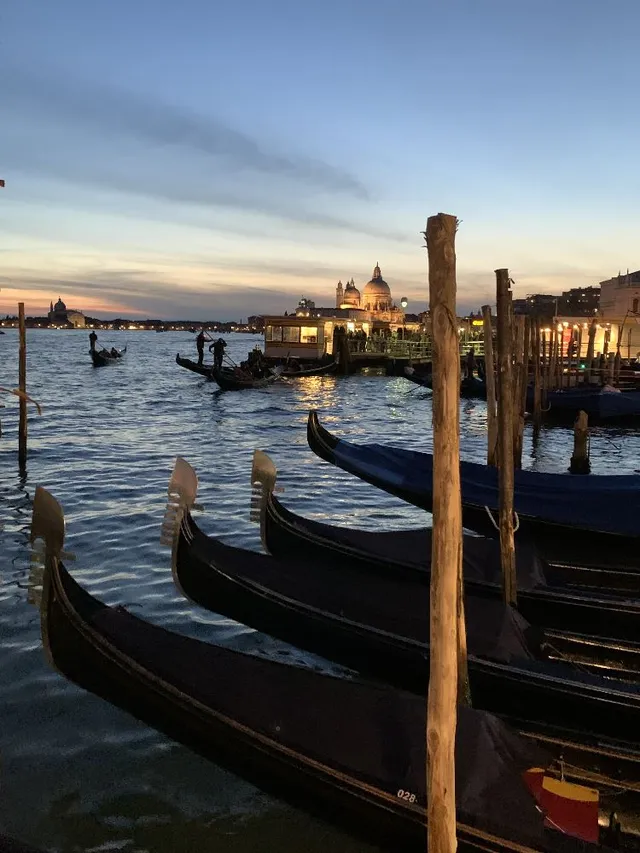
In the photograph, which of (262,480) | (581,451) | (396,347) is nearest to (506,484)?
(262,480)

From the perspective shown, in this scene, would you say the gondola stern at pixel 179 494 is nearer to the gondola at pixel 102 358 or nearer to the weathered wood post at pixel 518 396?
the weathered wood post at pixel 518 396

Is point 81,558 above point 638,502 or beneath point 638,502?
beneath

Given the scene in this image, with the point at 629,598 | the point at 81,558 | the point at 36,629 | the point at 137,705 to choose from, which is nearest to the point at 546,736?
the point at 629,598

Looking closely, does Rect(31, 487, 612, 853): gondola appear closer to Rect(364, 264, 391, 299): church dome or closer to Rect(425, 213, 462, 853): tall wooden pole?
Rect(425, 213, 462, 853): tall wooden pole

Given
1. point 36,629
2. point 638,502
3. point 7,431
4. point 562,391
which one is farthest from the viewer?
point 562,391

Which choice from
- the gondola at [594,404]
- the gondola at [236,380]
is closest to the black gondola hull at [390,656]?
the gondola at [594,404]

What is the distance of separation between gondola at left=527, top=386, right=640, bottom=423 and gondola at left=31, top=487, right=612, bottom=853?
1578 centimetres

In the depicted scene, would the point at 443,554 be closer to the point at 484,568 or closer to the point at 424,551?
the point at 484,568

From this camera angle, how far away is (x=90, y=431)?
62.3 ft

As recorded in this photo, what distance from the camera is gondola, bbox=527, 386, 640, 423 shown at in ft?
61.8

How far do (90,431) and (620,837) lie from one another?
692 inches

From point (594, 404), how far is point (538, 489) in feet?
42.5

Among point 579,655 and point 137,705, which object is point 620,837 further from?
point 137,705

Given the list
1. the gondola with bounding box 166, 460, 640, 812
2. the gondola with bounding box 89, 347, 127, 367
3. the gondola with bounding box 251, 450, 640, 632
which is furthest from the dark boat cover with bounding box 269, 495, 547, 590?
the gondola with bounding box 89, 347, 127, 367
